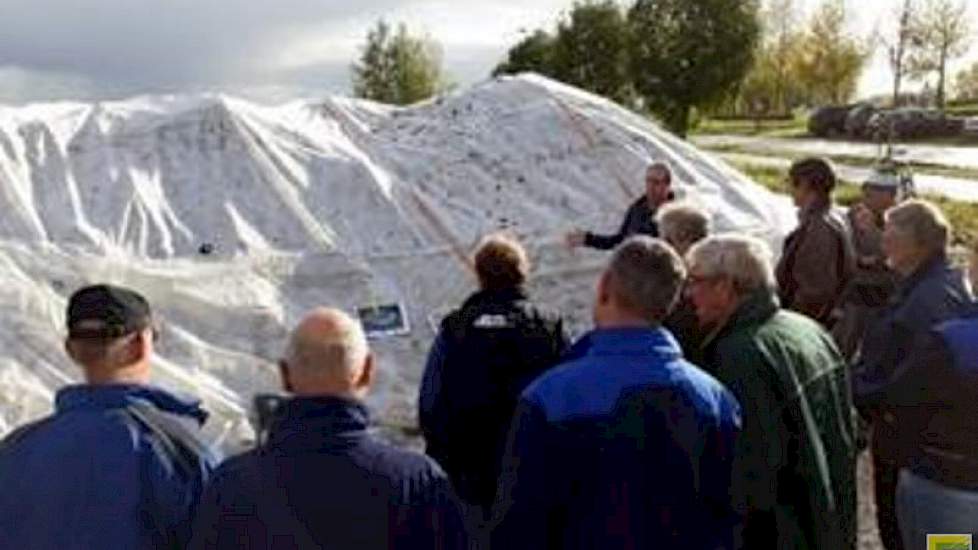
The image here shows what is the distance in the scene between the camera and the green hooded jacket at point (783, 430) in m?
4.97

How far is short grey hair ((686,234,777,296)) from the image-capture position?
5.06m

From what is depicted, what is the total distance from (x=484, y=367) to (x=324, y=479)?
9.12 ft

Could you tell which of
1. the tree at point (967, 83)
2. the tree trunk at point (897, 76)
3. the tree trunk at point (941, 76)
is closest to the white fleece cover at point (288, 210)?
the tree trunk at point (897, 76)

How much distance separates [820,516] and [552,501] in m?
1.25

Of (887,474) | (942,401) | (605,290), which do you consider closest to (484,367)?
(887,474)

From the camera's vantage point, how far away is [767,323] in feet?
16.8

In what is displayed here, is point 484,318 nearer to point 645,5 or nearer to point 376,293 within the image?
point 376,293

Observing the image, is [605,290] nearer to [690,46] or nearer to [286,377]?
[286,377]

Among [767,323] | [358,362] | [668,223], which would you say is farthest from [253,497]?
[668,223]

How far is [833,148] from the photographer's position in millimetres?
44375

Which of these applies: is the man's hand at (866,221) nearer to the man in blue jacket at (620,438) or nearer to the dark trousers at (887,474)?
the dark trousers at (887,474)

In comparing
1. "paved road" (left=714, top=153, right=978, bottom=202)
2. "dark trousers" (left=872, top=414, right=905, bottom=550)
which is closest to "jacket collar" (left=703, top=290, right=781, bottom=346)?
"dark trousers" (left=872, top=414, right=905, bottom=550)

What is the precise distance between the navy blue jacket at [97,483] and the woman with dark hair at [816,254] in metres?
5.12

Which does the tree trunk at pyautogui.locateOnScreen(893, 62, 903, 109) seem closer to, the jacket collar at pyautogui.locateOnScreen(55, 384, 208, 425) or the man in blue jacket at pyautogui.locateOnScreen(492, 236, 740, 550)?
the man in blue jacket at pyautogui.locateOnScreen(492, 236, 740, 550)
